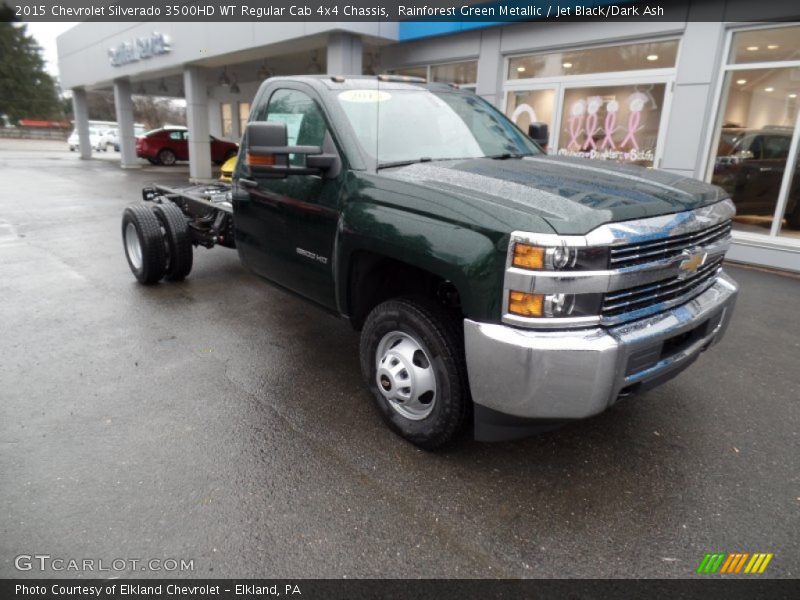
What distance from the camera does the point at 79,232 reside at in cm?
908

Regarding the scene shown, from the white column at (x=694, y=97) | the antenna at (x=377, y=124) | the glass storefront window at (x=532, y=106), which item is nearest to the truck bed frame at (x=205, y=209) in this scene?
the antenna at (x=377, y=124)

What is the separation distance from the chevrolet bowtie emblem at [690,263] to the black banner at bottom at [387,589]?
1417mm

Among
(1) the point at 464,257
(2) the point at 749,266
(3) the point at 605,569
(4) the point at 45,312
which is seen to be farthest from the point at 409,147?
(2) the point at 749,266

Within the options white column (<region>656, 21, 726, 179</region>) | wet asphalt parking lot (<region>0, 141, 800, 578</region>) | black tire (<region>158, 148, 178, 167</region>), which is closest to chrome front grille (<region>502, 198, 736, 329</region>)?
wet asphalt parking lot (<region>0, 141, 800, 578</region>)

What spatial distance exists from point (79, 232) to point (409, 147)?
787 cm

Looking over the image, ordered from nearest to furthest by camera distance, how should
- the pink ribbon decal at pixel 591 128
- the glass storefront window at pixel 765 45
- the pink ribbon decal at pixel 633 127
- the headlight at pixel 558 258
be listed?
1. the headlight at pixel 558 258
2. the glass storefront window at pixel 765 45
3. the pink ribbon decal at pixel 633 127
4. the pink ribbon decal at pixel 591 128

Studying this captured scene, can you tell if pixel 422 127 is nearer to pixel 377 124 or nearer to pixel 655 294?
pixel 377 124

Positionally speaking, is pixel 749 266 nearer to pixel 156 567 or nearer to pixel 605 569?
pixel 605 569

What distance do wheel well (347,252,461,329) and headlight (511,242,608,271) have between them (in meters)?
0.76

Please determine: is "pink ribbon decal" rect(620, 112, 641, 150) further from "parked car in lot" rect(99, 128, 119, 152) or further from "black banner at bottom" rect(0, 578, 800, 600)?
"parked car in lot" rect(99, 128, 119, 152)

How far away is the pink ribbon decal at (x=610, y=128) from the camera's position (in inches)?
357

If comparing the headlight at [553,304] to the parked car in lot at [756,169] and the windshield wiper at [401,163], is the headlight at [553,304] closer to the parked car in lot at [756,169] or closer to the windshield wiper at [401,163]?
Answer: the windshield wiper at [401,163]

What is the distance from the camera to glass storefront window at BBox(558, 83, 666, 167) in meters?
8.56

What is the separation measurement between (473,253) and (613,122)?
26.1ft
